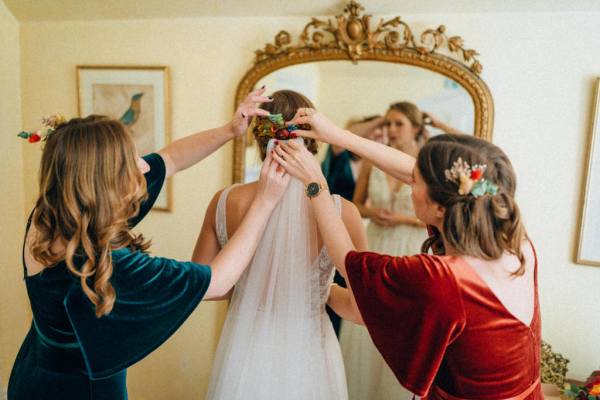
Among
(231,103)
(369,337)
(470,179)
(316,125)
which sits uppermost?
(231,103)

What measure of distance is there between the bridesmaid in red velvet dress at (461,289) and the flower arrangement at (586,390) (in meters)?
0.53

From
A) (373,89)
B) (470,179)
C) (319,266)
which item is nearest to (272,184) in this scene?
(319,266)

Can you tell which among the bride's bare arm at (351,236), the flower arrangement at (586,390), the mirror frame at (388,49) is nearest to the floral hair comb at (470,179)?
the bride's bare arm at (351,236)

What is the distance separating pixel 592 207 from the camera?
177 cm

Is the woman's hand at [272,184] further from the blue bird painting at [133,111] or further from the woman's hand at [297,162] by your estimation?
the blue bird painting at [133,111]

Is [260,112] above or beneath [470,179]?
above

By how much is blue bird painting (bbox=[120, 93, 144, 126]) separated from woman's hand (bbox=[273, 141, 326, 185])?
1.21 meters

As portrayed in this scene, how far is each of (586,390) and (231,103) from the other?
1827 millimetres

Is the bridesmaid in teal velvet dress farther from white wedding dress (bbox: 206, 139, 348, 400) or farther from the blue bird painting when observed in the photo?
the blue bird painting

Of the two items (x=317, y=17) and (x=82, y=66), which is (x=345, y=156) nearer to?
(x=317, y=17)

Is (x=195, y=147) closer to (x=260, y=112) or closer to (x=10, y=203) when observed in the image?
(x=260, y=112)

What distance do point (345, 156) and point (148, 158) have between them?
0.82m

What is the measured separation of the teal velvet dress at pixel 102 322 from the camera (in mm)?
1095

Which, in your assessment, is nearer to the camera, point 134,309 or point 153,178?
point 134,309
